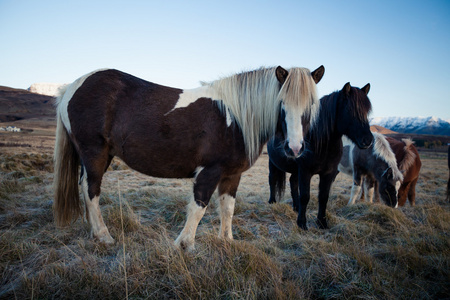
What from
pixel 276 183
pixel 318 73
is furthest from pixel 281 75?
pixel 276 183

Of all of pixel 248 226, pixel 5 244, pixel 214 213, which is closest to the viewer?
→ pixel 5 244

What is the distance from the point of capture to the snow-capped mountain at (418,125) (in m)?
123

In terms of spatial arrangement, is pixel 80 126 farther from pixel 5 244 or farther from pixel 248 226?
pixel 248 226

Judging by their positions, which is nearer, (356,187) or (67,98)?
(67,98)

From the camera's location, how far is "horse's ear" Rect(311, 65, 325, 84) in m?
2.70

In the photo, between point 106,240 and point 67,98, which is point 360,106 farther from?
point 67,98

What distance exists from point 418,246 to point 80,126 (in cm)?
437

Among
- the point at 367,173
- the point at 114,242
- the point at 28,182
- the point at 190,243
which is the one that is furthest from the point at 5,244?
the point at 367,173

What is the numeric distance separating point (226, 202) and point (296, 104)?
1.54m

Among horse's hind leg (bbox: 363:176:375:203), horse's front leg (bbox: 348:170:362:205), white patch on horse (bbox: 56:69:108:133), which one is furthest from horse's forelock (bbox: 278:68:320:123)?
horse's hind leg (bbox: 363:176:375:203)

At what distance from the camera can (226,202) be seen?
304 centimetres

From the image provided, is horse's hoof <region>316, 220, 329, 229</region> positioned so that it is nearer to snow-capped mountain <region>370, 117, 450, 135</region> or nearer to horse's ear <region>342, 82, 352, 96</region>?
horse's ear <region>342, 82, 352, 96</region>

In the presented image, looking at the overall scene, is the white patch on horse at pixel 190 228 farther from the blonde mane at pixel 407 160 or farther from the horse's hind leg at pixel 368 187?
the blonde mane at pixel 407 160

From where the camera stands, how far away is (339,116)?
3828 mm
